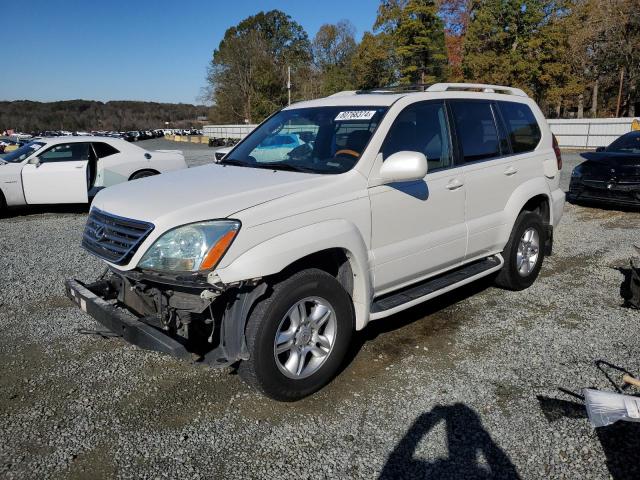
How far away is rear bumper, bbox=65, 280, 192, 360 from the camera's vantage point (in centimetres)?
290

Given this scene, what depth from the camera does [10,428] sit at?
310 cm

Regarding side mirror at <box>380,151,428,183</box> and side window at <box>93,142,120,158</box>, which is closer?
side mirror at <box>380,151,428,183</box>

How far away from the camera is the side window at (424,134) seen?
3.88 metres

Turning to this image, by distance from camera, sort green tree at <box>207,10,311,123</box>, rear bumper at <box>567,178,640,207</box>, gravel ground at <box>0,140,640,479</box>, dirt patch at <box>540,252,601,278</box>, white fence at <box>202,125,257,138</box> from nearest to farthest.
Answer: gravel ground at <box>0,140,640,479</box> < dirt patch at <box>540,252,601,278</box> < rear bumper at <box>567,178,640,207</box> < white fence at <box>202,125,257,138</box> < green tree at <box>207,10,311,123</box>

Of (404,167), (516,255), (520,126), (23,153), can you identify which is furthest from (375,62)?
(404,167)

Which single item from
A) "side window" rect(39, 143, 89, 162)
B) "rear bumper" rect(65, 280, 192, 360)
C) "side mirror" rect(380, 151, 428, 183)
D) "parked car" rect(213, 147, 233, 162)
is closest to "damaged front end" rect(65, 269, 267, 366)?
"rear bumper" rect(65, 280, 192, 360)

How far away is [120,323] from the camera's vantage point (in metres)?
3.11

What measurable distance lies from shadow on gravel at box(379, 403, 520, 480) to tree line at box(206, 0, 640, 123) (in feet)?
120

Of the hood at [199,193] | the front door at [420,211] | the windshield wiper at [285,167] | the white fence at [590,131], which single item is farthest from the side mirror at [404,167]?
the white fence at [590,131]

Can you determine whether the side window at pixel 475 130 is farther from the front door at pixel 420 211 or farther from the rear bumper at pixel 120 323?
the rear bumper at pixel 120 323

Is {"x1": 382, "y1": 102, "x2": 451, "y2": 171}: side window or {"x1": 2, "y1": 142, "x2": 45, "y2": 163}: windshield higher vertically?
{"x1": 382, "y1": 102, "x2": 451, "y2": 171}: side window

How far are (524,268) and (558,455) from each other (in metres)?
2.80

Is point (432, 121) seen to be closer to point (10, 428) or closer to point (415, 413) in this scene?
point (415, 413)

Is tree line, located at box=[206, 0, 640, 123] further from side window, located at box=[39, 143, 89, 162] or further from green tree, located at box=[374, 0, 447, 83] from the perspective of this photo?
side window, located at box=[39, 143, 89, 162]
